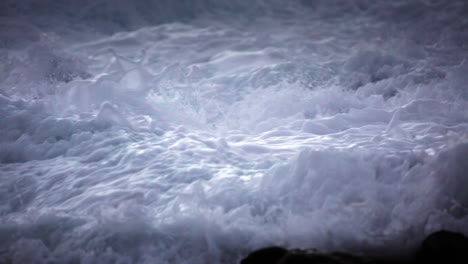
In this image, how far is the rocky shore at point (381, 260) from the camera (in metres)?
1.72

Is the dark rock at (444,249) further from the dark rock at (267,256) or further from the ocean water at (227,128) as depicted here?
the dark rock at (267,256)

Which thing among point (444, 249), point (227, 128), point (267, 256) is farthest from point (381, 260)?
point (227, 128)

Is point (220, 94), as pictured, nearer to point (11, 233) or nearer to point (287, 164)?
point (287, 164)

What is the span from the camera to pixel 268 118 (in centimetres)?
542

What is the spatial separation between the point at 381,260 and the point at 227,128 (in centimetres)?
337

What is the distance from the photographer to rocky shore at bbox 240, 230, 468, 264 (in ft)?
5.64

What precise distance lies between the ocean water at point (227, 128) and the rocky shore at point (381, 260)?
266 mm

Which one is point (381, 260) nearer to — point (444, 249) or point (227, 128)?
point (444, 249)

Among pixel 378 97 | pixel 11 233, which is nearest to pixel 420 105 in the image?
pixel 378 97

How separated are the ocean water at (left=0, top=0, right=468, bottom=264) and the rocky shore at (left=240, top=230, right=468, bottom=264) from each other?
0.27 metres

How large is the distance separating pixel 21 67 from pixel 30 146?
3690 mm

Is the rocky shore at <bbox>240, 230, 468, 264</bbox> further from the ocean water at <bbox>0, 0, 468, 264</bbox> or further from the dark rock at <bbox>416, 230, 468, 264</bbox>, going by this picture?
the ocean water at <bbox>0, 0, 468, 264</bbox>

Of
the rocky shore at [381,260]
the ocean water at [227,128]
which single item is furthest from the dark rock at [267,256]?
the ocean water at [227,128]

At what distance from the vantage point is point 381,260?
6.73 feet
